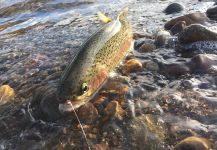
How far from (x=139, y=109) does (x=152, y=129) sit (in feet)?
1.37

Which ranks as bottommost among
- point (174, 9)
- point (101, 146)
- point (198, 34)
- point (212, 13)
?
point (174, 9)

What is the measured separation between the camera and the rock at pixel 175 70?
4.41 meters

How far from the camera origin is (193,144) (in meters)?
2.94

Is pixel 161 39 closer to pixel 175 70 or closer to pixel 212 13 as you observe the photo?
pixel 175 70

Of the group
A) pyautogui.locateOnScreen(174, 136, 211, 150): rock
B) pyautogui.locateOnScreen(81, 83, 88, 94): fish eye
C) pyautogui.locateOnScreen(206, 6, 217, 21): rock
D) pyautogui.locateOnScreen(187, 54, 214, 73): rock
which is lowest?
pyautogui.locateOnScreen(206, 6, 217, 21): rock

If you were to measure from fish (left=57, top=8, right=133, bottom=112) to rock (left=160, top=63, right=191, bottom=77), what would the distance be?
27.9 inches

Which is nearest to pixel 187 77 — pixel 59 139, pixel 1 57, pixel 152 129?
pixel 152 129

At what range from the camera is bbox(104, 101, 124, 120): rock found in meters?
3.71

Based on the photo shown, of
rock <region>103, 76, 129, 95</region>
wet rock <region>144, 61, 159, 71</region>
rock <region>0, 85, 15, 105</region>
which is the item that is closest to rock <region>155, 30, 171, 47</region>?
wet rock <region>144, 61, 159, 71</region>

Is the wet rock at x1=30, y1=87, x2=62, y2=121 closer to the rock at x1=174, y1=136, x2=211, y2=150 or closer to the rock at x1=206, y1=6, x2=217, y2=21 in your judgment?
the rock at x1=174, y1=136, x2=211, y2=150

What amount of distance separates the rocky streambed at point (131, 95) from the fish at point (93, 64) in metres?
0.14

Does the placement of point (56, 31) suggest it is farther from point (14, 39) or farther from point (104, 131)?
point (104, 131)

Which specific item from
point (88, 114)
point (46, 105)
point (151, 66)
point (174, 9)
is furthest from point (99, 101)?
point (174, 9)

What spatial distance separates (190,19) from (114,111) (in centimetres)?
304
